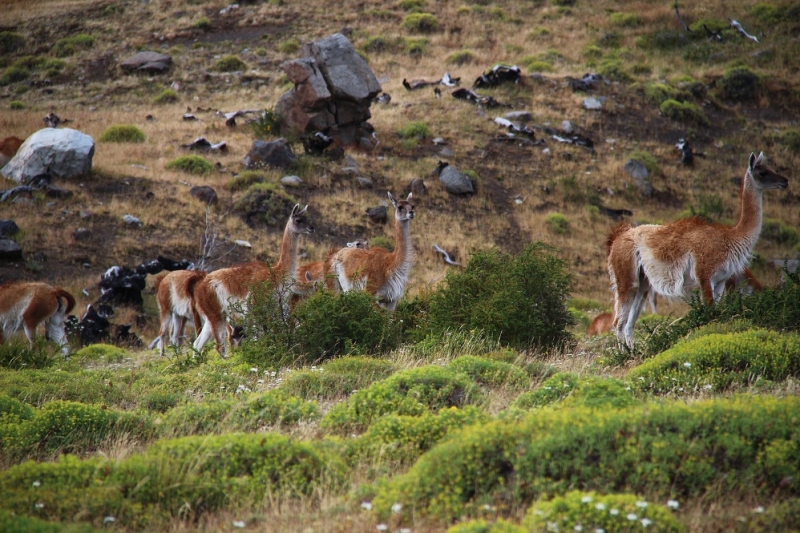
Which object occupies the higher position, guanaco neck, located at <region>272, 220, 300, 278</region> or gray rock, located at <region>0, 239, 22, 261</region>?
guanaco neck, located at <region>272, 220, 300, 278</region>

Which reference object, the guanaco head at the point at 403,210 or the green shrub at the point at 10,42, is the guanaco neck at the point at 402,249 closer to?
the guanaco head at the point at 403,210

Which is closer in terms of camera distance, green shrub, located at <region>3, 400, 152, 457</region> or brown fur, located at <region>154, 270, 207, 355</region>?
green shrub, located at <region>3, 400, 152, 457</region>

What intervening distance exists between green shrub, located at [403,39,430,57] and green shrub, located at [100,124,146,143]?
65.7 feet

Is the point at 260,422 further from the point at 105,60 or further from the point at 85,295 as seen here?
the point at 105,60

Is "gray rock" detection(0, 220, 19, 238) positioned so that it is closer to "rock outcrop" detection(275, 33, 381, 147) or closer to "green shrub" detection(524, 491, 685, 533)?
"rock outcrop" detection(275, 33, 381, 147)

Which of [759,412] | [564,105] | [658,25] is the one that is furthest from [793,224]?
[759,412]

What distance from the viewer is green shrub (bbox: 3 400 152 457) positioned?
21.9 ft

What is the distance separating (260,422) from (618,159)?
30267 millimetres

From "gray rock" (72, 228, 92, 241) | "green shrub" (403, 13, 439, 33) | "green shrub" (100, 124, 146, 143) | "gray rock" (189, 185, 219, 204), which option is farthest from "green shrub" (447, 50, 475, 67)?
"gray rock" (72, 228, 92, 241)

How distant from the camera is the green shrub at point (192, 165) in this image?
28.6m

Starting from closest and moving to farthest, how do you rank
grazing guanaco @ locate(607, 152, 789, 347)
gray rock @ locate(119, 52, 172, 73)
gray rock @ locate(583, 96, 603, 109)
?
1. grazing guanaco @ locate(607, 152, 789, 347)
2. gray rock @ locate(583, 96, 603, 109)
3. gray rock @ locate(119, 52, 172, 73)

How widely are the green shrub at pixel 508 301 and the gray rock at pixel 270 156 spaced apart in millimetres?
19044

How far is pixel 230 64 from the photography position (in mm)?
44312

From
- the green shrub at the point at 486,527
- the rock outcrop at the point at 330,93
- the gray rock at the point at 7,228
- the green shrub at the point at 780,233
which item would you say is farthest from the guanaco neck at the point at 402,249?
the green shrub at the point at 780,233
